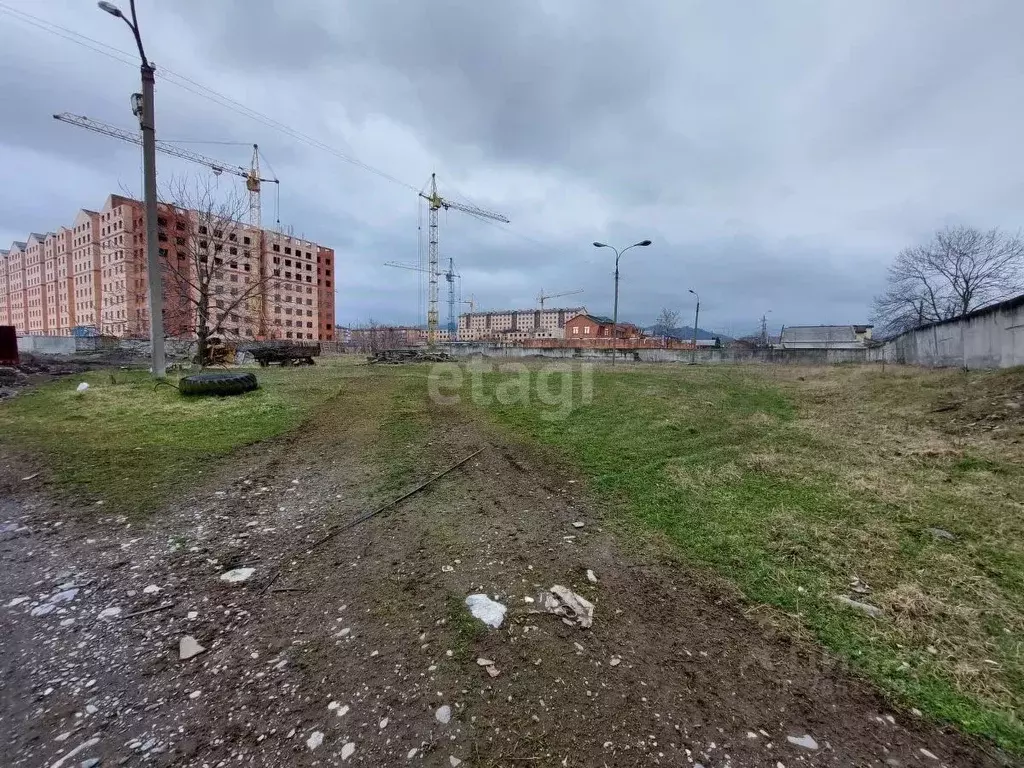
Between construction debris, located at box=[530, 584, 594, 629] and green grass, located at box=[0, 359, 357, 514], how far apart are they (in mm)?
3775

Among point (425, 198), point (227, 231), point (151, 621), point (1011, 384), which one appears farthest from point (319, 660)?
point (425, 198)

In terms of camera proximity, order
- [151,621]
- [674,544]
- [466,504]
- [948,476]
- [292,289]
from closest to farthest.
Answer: [151,621], [674,544], [466,504], [948,476], [292,289]

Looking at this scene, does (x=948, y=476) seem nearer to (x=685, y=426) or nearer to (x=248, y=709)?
(x=685, y=426)

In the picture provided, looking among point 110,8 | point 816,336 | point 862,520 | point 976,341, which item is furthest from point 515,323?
point 862,520

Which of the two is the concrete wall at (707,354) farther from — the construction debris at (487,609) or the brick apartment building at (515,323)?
the brick apartment building at (515,323)

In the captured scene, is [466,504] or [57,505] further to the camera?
[466,504]

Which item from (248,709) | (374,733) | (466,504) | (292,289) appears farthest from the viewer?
(292,289)

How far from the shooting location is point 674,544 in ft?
11.2

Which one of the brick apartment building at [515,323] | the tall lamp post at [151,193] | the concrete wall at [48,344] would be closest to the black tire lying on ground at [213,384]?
the tall lamp post at [151,193]

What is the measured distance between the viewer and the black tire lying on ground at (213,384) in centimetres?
862

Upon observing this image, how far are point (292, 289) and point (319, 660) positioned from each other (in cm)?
7961

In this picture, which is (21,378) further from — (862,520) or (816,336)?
(816,336)

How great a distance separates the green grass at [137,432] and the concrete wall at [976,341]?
2111 centimetres

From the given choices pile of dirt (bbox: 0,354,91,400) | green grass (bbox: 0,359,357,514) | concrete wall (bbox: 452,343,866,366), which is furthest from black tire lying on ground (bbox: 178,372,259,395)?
concrete wall (bbox: 452,343,866,366)
